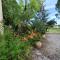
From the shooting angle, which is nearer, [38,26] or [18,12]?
[18,12]

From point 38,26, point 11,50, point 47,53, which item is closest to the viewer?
point 11,50

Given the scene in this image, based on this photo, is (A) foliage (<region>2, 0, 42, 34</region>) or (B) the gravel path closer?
(B) the gravel path

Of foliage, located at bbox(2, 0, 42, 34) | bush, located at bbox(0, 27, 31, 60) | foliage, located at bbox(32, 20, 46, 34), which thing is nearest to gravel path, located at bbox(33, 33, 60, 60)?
foliage, located at bbox(32, 20, 46, 34)

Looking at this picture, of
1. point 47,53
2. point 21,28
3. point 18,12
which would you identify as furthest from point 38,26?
point 47,53

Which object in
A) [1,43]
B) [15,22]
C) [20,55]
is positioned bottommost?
[20,55]

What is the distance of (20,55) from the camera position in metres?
4.73

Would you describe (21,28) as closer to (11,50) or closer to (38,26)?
(38,26)

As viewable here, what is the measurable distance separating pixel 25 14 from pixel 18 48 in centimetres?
296

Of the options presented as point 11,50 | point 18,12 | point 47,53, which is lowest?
point 47,53

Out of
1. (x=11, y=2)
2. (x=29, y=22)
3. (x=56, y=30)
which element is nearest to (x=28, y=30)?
(x=29, y=22)

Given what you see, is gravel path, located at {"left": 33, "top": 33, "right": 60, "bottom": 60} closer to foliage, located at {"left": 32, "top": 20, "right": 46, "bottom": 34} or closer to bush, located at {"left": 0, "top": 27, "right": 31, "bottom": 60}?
foliage, located at {"left": 32, "top": 20, "right": 46, "bottom": 34}

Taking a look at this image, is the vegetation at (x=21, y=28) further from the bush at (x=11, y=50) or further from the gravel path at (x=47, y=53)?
the gravel path at (x=47, y=53)

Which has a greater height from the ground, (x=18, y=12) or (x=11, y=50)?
(x=18, y=12)

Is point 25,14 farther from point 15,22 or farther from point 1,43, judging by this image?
point 1,43
